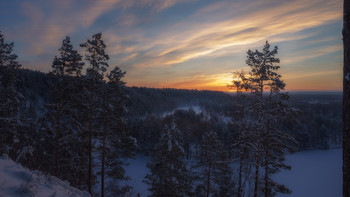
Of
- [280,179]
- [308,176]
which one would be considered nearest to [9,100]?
[280,179]

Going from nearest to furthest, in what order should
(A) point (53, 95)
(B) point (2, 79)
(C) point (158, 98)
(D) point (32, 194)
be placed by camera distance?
1. (D) point (32, 194)
2. (A) point (53, 95)
3. (B) point (2, 79)
4. (C) point (158, 98)

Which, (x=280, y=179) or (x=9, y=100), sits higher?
(x=9, y=100)

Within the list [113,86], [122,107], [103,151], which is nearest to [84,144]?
[103,151]

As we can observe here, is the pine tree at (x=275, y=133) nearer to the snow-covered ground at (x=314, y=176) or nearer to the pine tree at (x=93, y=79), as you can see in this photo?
the pine tree at (x=93, y=79)

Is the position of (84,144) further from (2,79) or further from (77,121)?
(2,79)

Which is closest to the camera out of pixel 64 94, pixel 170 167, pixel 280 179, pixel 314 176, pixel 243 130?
pixel 64 94

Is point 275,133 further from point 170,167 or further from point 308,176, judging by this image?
point 308,176

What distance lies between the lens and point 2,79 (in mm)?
12570

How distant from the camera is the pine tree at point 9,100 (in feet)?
39.7

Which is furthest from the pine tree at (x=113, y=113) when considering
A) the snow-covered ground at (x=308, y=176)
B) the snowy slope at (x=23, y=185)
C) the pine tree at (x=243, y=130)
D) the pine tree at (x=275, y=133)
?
the snow-covered ground at (x=308, y=176)

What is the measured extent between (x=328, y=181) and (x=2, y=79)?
184 ft

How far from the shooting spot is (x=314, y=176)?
43344 millimetres

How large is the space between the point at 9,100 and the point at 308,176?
5556 cm

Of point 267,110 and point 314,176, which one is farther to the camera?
point 314,176
